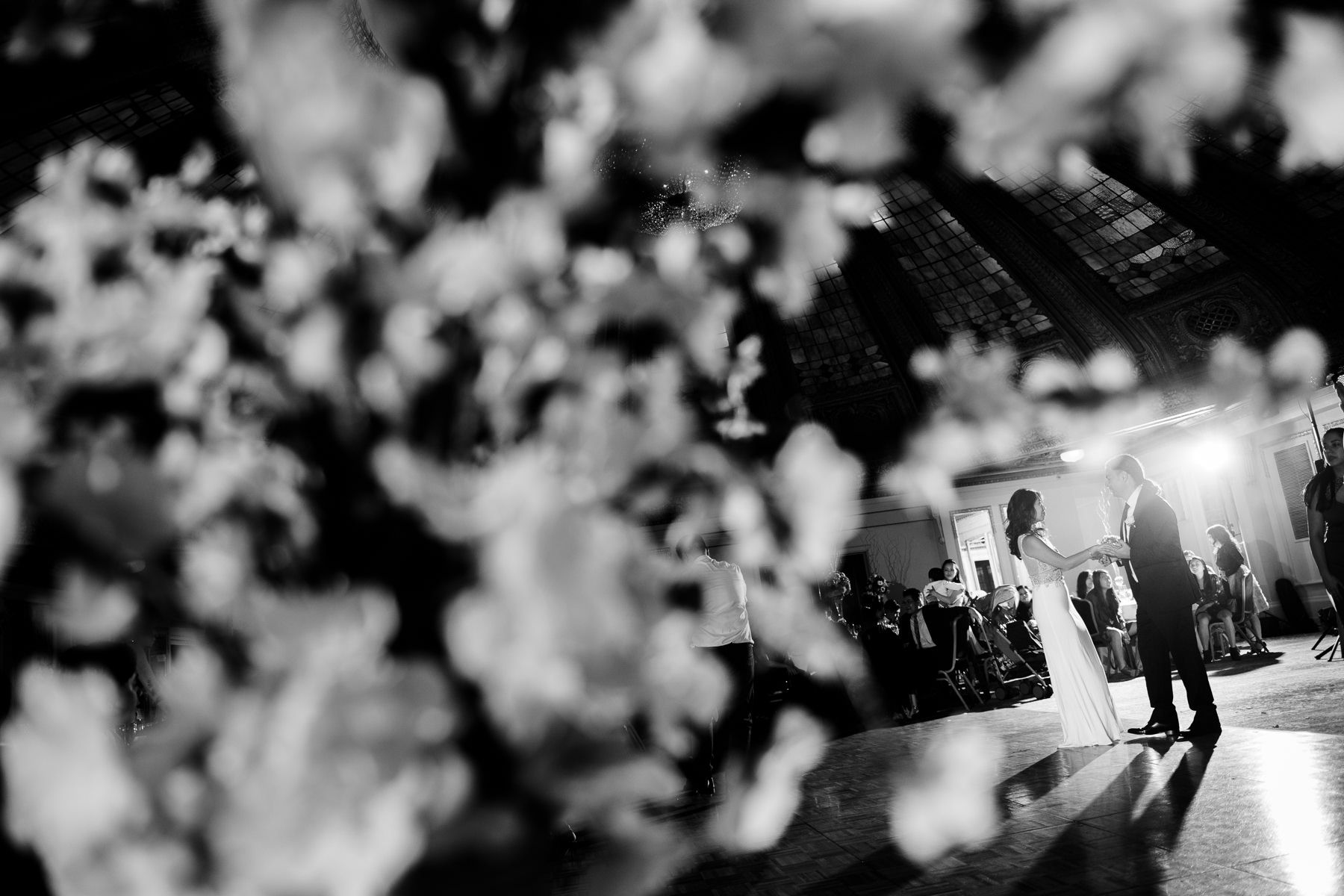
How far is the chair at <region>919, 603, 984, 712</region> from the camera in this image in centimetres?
781

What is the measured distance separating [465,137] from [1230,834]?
9.39 feet

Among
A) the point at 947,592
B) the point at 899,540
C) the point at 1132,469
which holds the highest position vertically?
the point at 1132,469

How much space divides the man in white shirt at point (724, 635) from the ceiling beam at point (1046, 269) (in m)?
11.0

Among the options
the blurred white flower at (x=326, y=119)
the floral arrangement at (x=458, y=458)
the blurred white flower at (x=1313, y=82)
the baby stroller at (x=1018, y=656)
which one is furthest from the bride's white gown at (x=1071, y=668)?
the blurred white flower at (x=326, y=119)

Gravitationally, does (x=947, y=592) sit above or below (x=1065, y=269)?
below

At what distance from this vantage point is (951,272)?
1520 centimetres

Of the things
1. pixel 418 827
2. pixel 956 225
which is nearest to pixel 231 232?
pixel 418 827

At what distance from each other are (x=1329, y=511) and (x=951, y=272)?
1069 cm

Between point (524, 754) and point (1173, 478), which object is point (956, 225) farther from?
point (524, 754)

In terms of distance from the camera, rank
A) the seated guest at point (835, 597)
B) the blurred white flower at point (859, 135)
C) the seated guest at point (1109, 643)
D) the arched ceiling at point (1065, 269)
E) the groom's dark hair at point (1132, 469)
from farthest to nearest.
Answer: the arched ceiling at point (1065, 269), the seated guest at point (835, 597), the seated guest at point (1109, 643), the groom's dark hair at point (1132, 469), the blurred white flower at point (859, 135)

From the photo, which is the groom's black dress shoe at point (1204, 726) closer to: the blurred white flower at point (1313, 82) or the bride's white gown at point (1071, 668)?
the bride's white gown at point (1071, 668)

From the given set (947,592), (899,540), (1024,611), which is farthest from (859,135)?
(899,540)

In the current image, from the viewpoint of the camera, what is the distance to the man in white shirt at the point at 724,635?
4.44 m

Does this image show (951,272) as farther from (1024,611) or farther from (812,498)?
(812,498)
